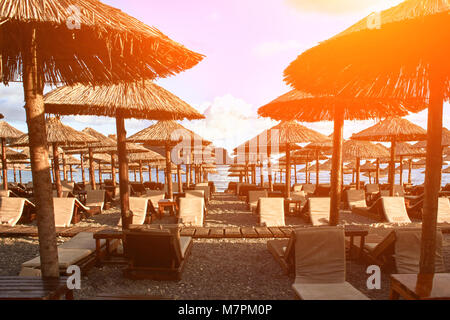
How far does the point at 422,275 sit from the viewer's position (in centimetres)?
281

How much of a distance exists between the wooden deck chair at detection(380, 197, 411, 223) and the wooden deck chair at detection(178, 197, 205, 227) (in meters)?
5.33

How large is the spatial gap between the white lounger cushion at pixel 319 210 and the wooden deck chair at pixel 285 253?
2.79 metres

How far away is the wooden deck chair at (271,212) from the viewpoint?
26.0 ft

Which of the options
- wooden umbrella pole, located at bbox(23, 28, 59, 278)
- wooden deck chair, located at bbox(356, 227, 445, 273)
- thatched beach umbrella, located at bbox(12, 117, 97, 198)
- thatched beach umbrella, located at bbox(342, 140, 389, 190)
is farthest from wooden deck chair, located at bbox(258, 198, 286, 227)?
thatched beach umbrella, located at bbox(342, 140, 389, 190)

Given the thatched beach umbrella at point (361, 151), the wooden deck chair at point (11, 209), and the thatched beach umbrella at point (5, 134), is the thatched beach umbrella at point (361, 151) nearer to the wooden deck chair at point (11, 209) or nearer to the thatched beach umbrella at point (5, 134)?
the wooden deck chair at point (11, 209)

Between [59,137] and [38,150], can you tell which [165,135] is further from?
[38,150]

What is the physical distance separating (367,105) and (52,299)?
5897mm

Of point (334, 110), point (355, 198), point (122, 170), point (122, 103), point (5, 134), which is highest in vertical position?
point (122, 103)

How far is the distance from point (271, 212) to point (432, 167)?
216 inches

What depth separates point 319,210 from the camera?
316 inches

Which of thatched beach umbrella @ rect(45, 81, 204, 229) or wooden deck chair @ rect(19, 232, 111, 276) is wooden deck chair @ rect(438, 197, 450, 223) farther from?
wooden deck chair @ rect(19, 232, 111, 276)

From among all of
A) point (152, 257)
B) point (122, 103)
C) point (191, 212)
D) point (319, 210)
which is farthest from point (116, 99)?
point (319, 210)
